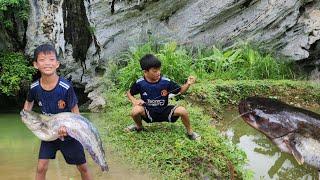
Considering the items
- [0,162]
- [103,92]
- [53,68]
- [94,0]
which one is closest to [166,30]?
[94,0]

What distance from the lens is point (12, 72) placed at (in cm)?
984

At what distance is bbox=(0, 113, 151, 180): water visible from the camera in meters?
4.98

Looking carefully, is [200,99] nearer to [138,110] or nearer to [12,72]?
[138,110]

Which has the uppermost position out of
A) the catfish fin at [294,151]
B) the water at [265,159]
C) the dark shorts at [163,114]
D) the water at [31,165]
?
the dark shorts at [163,114]

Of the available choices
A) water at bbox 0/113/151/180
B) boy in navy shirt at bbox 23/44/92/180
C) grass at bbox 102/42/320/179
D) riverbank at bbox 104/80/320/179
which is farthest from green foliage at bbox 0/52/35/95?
boy in navy shirt at bbox 23/44/92/180

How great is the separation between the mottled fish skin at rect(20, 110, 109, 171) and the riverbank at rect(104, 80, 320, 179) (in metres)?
1.05

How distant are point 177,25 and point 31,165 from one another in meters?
7.36

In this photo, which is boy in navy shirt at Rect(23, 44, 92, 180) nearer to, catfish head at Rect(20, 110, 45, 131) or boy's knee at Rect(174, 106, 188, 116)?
catfish head at Rect(20, 110, 45, 131)

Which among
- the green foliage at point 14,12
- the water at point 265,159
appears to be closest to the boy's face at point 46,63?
the water at point 265,159

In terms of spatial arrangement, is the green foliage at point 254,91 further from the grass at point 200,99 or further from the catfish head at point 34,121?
the catfish head at point 34,121

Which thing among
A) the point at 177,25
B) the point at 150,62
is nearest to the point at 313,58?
the point at 177,25

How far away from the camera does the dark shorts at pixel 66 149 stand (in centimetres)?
416

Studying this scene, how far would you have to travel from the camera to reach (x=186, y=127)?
5.94 metres

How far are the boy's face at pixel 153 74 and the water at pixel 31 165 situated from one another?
100 cm
